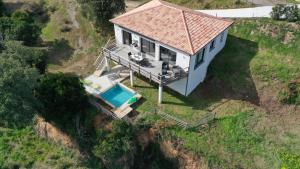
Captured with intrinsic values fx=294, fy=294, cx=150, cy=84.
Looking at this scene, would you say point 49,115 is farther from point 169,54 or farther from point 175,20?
point 175,20

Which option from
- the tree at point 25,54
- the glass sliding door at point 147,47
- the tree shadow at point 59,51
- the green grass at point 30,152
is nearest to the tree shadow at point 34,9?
the tree shadow at point 59,51

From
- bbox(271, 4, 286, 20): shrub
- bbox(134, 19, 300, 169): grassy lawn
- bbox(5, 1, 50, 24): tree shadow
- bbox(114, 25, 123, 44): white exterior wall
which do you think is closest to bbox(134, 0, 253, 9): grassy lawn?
bbox(134, 19, 300, 169): grassy lawn

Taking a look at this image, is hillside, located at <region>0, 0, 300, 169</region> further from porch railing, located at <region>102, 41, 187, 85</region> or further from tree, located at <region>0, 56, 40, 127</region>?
tree, located at <region>0, 56, 40, 127</region>

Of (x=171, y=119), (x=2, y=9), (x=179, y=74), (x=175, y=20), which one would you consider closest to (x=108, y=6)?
(x=175, y=20)

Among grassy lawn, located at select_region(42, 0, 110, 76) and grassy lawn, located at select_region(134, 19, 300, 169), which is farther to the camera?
grassy lawn, located at select_region(42, 0, 110, 76)

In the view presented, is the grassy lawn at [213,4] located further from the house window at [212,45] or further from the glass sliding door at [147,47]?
the glass sliding door at [147,47]

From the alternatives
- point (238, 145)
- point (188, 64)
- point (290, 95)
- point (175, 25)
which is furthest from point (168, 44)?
point (290, 95)

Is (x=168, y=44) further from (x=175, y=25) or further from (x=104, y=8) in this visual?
(x=104, y=8)
